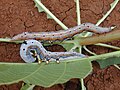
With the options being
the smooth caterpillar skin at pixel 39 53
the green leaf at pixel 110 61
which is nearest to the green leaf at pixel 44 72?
the smooth caterpillar skin at pixel 39 53

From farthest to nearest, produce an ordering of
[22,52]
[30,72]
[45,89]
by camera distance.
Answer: [45,89] < [22,52] < [30,72]

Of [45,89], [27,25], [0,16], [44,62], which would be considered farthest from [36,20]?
[44,62]

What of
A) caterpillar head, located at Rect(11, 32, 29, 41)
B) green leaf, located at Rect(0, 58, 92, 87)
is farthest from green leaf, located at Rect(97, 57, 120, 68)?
caterpillar head, located at Rect(11, 32, 29, 41)

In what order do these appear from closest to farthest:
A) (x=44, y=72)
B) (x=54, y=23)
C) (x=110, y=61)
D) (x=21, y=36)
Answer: (x=44, y=72)
(x=21, y=36)
(x=110, y=61)
(x=54, y=23)

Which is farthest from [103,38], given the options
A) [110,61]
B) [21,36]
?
[21,36]

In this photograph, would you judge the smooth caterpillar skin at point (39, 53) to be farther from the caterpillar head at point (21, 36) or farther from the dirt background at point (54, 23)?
the dirt background at point (54, 23)

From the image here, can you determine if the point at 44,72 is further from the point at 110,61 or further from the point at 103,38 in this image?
the point at 110,61

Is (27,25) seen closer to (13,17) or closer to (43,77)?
(13,17)
